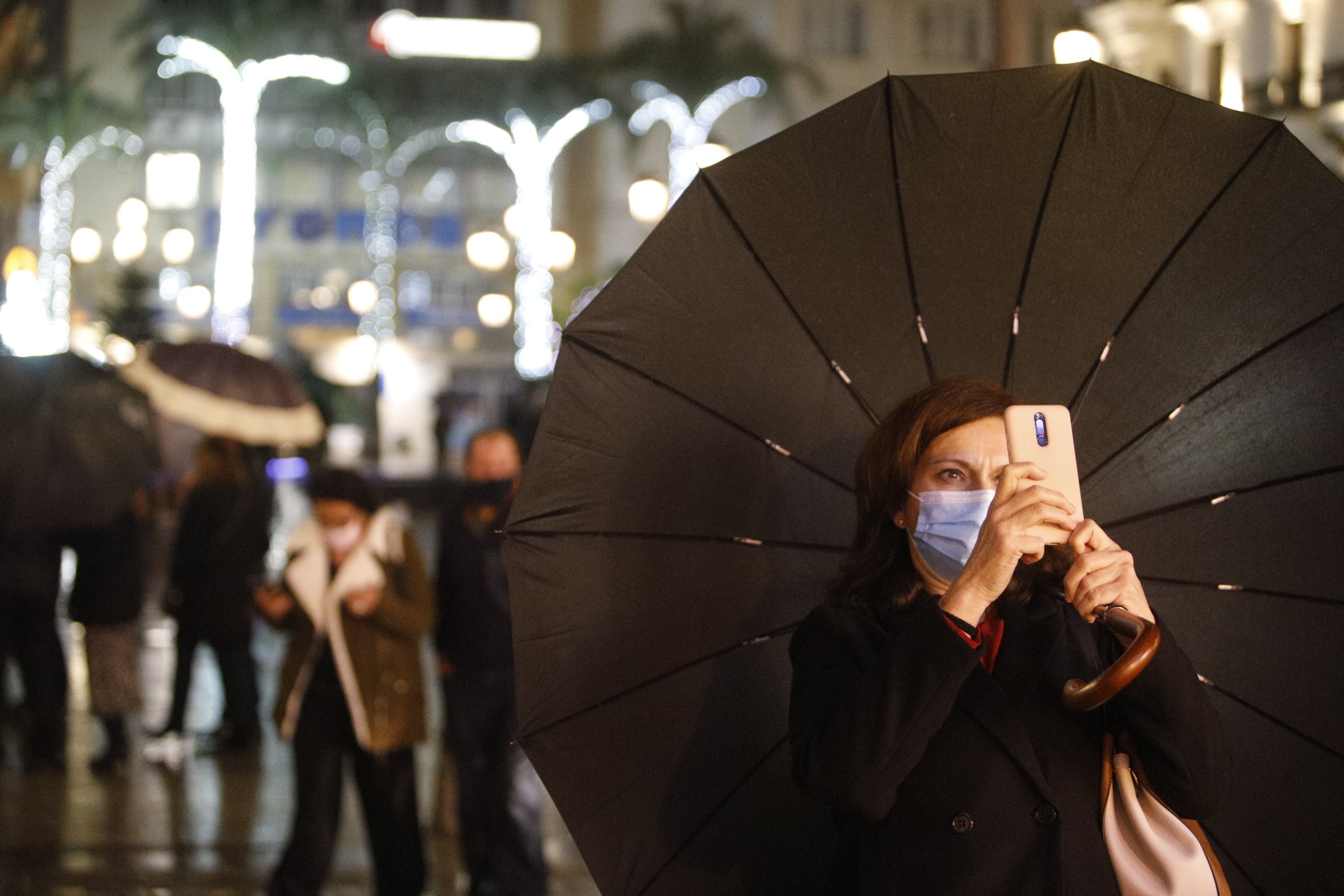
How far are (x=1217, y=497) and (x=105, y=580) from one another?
8191mm

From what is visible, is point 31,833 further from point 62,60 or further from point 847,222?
point 62,60

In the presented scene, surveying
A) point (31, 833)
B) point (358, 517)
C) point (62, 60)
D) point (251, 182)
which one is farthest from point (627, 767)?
point (62, 60)


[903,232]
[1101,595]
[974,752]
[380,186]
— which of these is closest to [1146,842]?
[974,752]

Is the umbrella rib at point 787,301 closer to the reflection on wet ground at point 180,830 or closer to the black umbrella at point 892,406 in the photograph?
the black umbrella at point 892,406

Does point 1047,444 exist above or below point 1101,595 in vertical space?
above

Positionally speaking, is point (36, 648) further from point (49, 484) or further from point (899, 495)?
point (899, 495)

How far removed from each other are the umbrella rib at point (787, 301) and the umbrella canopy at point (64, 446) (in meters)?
7.41

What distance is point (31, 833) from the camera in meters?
7.73

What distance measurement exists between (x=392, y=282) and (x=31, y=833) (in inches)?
1546

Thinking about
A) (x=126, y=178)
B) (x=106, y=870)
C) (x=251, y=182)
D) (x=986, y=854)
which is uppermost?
(x=126, y=178)

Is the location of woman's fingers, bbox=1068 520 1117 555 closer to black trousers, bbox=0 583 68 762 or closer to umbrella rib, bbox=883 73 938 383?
umbrella rib, bbox=883 73 938 383

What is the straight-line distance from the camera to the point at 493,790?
21.2 feet

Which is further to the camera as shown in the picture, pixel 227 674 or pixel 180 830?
pixel 227 674

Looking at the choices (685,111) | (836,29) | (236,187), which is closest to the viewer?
(236,187)
